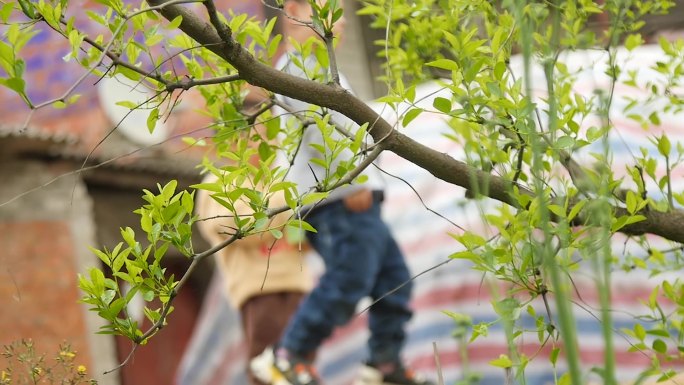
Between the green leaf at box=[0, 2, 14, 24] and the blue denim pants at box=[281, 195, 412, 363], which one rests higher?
the green leaf at box=[0, 2, 14, 24]

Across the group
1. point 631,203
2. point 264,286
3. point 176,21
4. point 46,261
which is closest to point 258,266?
point 264,286

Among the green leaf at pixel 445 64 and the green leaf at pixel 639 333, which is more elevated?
the green leaf at pixel 445 64

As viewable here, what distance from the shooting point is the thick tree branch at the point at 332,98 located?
6.45 feet

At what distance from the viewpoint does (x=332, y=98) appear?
2.11 m

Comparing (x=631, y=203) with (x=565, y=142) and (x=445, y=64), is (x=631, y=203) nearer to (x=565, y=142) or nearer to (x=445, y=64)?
(x=565, y=142)

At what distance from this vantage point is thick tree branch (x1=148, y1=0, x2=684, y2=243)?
1.96 m

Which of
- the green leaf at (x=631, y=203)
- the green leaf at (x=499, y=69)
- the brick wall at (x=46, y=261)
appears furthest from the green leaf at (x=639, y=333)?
the brick wall at (x=46, y=261)

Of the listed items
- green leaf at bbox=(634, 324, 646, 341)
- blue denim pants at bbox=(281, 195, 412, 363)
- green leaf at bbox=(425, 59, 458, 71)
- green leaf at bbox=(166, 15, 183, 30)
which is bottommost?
blue denim pants at bbox=(281, 195, 412, 363)

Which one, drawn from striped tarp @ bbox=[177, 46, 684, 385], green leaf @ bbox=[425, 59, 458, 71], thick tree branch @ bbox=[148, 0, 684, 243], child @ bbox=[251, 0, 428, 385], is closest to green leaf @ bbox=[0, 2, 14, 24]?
thick tree branch @ bbox=[148, 0, 684, 243]

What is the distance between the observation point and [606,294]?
1.13 meters

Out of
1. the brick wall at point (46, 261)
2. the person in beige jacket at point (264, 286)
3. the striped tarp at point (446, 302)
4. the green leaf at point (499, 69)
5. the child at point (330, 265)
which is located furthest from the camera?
the brick wall at point (46, 261)

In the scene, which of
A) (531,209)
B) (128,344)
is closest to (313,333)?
(531,209)

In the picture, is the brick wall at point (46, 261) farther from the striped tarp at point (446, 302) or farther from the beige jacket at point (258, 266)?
the beige jacket at point (258, 266)

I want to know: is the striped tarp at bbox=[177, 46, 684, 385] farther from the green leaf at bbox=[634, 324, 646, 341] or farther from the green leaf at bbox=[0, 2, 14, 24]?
the green leaf at bbox=[0, 2, 14, 24]
